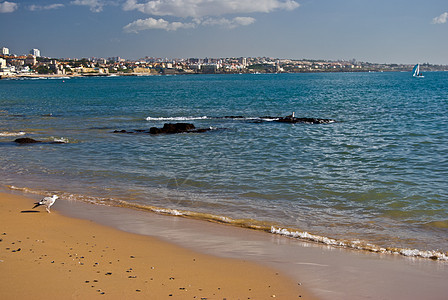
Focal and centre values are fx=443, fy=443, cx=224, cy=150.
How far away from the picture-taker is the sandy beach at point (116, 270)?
6.32 metres

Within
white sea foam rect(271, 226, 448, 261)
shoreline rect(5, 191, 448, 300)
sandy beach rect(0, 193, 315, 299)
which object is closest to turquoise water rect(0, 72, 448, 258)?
white sea foam rect(271, 226, 448, 261)

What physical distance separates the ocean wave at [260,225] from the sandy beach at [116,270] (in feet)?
6.25

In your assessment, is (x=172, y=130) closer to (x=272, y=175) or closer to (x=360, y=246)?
(x=272, y=175)

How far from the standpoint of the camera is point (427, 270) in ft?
24.6

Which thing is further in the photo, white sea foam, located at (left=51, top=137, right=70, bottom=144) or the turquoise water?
white sea foam, located at (left=51, top=137, right=70, bottom=144)

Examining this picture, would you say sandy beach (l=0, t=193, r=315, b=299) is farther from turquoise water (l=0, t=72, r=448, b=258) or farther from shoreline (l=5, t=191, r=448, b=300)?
turquoise water (l=0, t=72, r=448, b=258)

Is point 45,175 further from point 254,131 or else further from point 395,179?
point 254,131

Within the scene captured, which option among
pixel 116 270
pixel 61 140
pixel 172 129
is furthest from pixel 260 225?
pixel 172 129

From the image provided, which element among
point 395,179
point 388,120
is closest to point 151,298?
point 395,179

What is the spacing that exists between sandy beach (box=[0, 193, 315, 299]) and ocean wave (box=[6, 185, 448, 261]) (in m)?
1.91

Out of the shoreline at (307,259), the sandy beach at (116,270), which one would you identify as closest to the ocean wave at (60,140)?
the shoreline at (307,259)

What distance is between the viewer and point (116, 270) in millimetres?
7039

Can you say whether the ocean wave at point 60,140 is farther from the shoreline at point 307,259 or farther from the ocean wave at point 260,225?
the shoreline at point 307,259

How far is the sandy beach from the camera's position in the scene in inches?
249
